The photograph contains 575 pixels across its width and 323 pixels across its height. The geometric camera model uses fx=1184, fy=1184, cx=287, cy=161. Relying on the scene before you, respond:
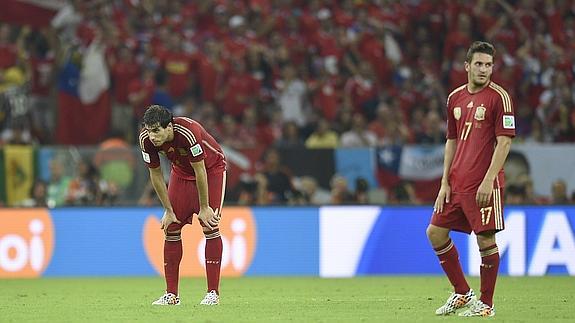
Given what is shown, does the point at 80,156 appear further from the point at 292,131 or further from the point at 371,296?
the point at 371,296

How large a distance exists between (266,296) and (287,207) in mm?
4065

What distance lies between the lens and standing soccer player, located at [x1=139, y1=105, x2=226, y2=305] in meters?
9.98

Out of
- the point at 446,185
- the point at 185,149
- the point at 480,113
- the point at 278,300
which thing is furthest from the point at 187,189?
the point at 480,113

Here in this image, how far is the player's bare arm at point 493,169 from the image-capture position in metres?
9.05

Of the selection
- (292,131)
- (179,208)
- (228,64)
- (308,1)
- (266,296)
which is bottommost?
(266,296)

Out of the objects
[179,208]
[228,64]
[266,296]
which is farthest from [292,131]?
[179,208]

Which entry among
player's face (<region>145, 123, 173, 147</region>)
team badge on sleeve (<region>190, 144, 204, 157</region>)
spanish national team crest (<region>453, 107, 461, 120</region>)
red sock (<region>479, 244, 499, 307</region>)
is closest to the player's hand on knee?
team badge on sleeve (<region>190, 144, 204, 157</region>)

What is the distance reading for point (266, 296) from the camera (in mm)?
11852

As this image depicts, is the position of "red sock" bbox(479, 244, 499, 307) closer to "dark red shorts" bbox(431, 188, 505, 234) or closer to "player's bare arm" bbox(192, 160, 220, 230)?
"dark red shorts" bbox(431, 188, 505, 234)

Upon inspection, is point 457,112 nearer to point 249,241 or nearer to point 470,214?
point 470,214

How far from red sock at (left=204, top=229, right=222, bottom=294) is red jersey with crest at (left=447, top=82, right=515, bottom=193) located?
2.22m

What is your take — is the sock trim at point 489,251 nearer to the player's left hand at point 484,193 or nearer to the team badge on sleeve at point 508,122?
the player's left hand at point 484,193

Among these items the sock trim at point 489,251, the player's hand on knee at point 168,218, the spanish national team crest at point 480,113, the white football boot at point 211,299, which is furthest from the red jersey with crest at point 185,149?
the sock trim at point 489,251

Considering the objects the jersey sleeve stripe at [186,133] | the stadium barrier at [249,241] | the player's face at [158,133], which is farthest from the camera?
the stadium barrier at [249,241]
